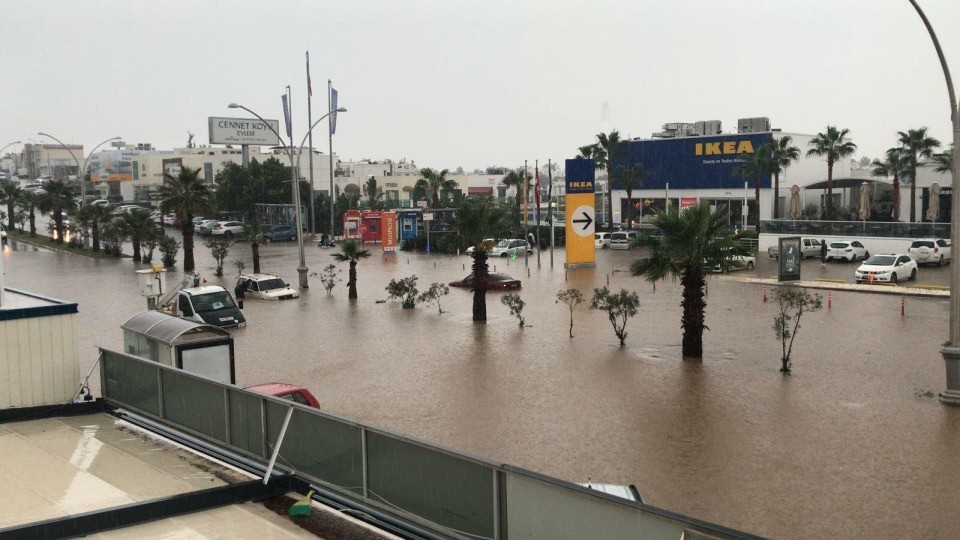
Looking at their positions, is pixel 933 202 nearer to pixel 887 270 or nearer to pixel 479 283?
pixel 887 270

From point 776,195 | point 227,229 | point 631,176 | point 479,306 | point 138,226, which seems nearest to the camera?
point 479,306

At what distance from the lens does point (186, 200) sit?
48.6m

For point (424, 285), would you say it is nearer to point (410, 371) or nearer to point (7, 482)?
point (410, 371)

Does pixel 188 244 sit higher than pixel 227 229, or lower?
lower

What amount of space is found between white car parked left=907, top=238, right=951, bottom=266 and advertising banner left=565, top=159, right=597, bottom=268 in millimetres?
16500

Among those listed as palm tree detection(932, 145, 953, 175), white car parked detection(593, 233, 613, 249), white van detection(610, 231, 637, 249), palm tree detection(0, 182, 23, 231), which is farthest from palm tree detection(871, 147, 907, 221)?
palm tree detection(0, 182, 23, 231)

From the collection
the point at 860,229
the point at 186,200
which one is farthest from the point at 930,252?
the point at 186,200

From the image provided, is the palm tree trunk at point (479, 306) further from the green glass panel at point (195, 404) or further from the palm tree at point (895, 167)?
the palm tree at point (895, 167)

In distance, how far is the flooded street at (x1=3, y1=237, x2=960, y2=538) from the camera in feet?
43.0

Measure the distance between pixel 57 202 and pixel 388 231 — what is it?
1025 inches

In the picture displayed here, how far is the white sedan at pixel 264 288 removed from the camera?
121ft

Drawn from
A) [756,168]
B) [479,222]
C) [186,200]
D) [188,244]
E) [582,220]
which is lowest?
[188,244]

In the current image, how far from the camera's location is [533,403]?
18688 mm

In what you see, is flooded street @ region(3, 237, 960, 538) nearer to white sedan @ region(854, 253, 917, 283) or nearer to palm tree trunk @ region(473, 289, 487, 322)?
palm tree trunk @ region(473, 289, 487, 322)
